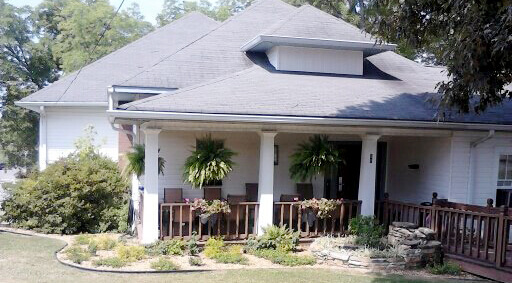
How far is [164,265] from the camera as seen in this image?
26.2 ft

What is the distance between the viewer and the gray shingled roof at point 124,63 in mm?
15359

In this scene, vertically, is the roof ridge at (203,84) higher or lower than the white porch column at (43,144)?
higher

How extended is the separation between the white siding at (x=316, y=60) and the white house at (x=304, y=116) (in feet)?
0.09

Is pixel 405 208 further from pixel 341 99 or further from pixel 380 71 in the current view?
pixel 380 71

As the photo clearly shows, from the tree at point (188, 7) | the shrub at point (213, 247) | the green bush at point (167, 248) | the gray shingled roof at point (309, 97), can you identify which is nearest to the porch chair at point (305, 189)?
the gray shingled roof at point (309, 97)

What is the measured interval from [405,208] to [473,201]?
2029mm

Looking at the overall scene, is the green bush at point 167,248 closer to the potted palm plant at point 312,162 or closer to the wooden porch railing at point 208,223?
the wooden porch railing at point 208,223

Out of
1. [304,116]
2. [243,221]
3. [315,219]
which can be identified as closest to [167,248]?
[243,221]

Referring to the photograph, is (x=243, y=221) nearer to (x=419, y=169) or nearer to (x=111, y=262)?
(x=111, y=262)

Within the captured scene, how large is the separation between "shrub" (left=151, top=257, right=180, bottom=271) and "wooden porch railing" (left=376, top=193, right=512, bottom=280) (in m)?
5.15

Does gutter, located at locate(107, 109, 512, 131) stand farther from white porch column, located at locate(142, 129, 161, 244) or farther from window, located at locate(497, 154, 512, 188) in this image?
window, located at locate(497, 154, 512, 188)

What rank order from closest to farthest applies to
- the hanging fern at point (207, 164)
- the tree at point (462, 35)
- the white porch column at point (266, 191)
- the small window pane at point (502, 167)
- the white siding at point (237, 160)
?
the tree at point (462, 35) → the hanging fern at point (207, 164) → the white porch column at point (266, 191) → the white siding at point (237, 160) → the small window pane at point (502, 167)

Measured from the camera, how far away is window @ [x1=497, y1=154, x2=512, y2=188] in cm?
1125

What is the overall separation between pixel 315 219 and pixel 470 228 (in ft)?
10.1
